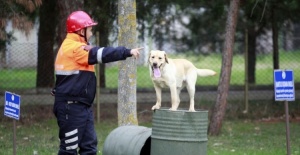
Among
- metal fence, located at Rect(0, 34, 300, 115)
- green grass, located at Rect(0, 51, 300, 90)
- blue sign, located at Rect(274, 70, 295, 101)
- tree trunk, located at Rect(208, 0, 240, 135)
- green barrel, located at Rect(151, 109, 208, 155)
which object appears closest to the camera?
green barrel, located at Rect(151, 109, 208, 155)

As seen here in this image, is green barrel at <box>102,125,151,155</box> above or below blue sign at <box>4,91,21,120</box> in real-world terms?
below

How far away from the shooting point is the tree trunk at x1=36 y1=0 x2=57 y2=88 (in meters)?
17.5

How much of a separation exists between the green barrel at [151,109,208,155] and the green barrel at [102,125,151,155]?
1.01 ft

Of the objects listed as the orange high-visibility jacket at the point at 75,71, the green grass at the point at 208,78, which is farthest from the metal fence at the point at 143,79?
the orange high-visibility jacket at the point at 75,71

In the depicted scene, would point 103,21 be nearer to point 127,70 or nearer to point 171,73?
point 127,70

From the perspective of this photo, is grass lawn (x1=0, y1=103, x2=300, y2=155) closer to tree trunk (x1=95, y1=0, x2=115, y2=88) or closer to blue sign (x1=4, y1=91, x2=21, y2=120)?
tree trunk (x1=95, y1=0, x2=115, y2=88)

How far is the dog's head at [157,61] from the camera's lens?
25.9 ft

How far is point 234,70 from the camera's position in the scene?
21.3 metres

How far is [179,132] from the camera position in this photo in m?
8.12

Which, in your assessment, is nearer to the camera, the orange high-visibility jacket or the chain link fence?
the orange high-visibility jacket

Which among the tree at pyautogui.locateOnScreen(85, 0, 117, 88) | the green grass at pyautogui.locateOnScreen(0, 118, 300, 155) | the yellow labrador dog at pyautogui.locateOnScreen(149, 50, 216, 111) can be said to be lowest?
the green grass at pyautogui.locateOnScreen(0, 118, 300, 155)

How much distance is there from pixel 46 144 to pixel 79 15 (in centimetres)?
457

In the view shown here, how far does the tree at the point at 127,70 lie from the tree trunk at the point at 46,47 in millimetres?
7107

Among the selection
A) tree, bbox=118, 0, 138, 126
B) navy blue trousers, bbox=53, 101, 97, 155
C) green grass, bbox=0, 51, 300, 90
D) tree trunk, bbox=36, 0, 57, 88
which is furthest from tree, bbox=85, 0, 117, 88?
navy blue trousers, bbox=53, 101, 97, 155
